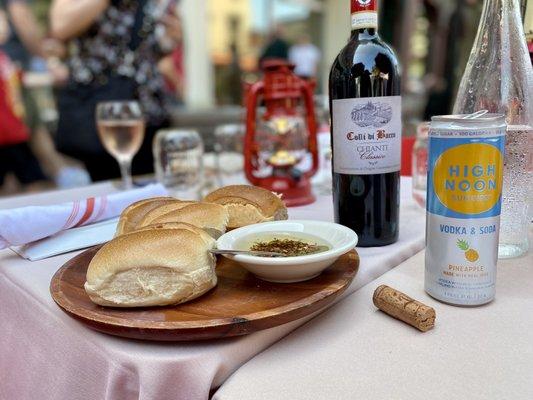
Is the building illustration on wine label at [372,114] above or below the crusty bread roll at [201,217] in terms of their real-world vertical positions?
above

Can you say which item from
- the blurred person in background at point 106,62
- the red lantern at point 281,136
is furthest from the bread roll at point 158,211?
the blurred person in background at point 106,62

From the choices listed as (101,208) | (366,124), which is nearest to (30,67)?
(101,208)

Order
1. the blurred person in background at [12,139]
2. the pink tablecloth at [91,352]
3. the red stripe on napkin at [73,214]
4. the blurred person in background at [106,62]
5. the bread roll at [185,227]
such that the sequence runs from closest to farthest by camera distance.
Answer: the pink tablecloth at [91,352] < the bread roll at [185,227] < the red stripe on napkin at [73,214] < the blurred person in background at [106,62] < the blurred person in background at [12,139]

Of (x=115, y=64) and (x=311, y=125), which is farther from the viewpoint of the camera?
(x=115, y=64)

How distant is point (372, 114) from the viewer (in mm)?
634

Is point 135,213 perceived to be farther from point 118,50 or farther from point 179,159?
point 118,50

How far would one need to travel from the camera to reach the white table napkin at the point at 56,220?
0.66 m

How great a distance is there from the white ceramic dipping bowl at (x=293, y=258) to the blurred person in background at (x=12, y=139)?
8.35ft

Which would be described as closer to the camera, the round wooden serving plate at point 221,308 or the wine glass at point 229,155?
the round wooden serving plate at point 221,308

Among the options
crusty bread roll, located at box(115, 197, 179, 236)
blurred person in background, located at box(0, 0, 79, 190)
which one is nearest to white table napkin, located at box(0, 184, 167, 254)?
crusty bread roll, located at box(115, 197, 179, 236)

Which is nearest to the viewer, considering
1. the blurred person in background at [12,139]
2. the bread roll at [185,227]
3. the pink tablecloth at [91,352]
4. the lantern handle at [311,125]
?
the pink tablecloth at [91,352]

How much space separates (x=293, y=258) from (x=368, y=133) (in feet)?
0.85

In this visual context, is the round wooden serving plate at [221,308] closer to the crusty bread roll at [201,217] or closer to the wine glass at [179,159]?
the crusty bread roll at [201,217]

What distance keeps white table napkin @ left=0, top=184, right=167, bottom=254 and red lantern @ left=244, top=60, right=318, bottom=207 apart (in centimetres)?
31
